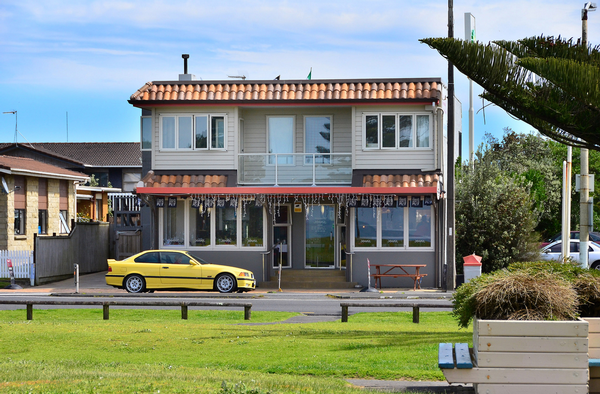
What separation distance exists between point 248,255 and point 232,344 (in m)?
15.2

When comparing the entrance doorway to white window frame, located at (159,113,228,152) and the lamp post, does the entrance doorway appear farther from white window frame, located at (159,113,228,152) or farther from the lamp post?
the lamp post

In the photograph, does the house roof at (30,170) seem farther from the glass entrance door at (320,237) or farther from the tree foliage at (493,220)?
the tree foliage at (493,220)

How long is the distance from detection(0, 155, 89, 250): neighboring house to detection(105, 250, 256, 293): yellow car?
26.8 ft

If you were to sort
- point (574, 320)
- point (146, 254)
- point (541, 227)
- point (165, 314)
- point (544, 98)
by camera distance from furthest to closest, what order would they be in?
point (541, 227) → point (146, 254) → point (165, 314) → point (544, 98) → point (574, 320)

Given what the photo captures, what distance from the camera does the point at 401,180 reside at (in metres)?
26.2

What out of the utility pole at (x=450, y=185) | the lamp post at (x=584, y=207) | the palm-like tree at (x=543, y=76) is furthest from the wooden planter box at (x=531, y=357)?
the utility pole at (x=450, y=185)

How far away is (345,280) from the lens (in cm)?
2694

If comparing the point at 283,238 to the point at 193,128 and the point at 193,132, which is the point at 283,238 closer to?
the point at 193,132

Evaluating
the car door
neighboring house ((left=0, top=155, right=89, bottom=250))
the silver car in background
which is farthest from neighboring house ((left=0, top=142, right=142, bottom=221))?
the silver car in background

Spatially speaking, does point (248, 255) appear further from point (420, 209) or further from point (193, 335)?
point (193, 335)

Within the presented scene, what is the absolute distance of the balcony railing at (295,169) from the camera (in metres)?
27.2

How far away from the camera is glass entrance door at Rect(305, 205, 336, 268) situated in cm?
2873

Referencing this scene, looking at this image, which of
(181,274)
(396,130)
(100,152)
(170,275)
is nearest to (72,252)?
(170,275)

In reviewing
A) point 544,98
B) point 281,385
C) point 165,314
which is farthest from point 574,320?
point 165,314
